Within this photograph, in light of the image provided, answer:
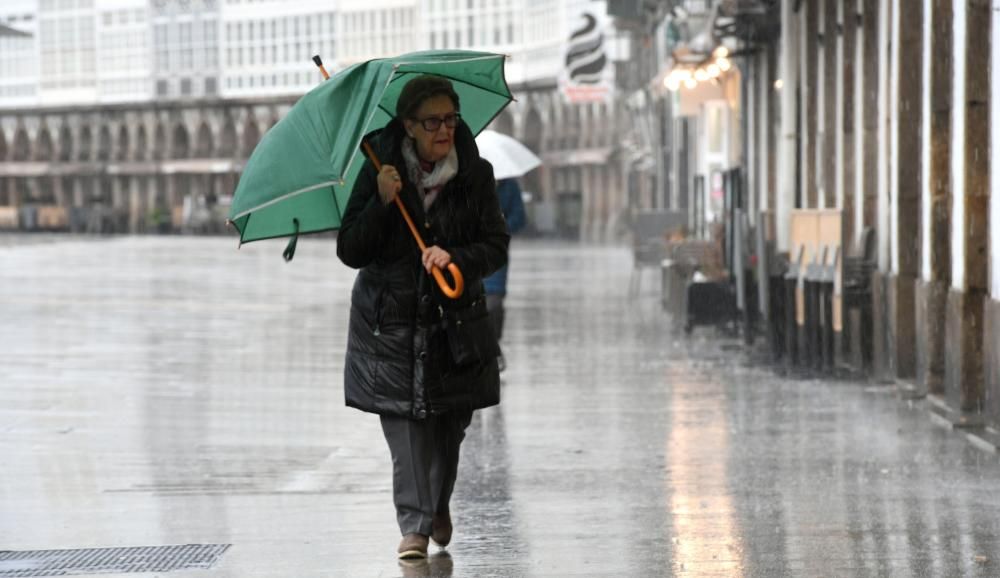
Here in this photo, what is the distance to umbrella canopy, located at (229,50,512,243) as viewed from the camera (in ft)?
24.1

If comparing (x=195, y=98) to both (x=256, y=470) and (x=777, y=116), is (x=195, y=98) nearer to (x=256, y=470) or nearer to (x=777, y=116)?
(x=777, y=116)

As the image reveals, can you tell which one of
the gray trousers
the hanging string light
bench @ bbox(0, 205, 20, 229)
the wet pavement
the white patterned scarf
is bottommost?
bench @ bbox(0, 205, 20, 229)

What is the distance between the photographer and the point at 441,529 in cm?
784

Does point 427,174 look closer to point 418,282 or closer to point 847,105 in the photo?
point 418,282

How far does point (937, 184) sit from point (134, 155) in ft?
408

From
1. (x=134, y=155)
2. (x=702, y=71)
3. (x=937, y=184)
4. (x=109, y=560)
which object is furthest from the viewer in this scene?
(x=134, y=155)

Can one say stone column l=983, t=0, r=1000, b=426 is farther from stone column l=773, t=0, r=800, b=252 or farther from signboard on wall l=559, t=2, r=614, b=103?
signboard on wall l=559, t=2, r=614, b=103

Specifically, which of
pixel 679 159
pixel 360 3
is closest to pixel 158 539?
pixel 679 159

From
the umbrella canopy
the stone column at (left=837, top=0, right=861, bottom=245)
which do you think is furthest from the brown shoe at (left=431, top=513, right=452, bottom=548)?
the stone column at (left=837, top=0, right=861, bottom=245)

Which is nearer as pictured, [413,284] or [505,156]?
[413,284]

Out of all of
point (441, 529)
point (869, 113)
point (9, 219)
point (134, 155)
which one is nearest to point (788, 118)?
point (869, 113)

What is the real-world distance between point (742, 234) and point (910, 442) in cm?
693

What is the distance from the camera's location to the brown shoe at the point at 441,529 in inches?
308

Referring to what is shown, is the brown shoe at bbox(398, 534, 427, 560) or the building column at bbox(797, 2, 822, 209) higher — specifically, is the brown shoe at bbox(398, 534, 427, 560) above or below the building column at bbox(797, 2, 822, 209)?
below
